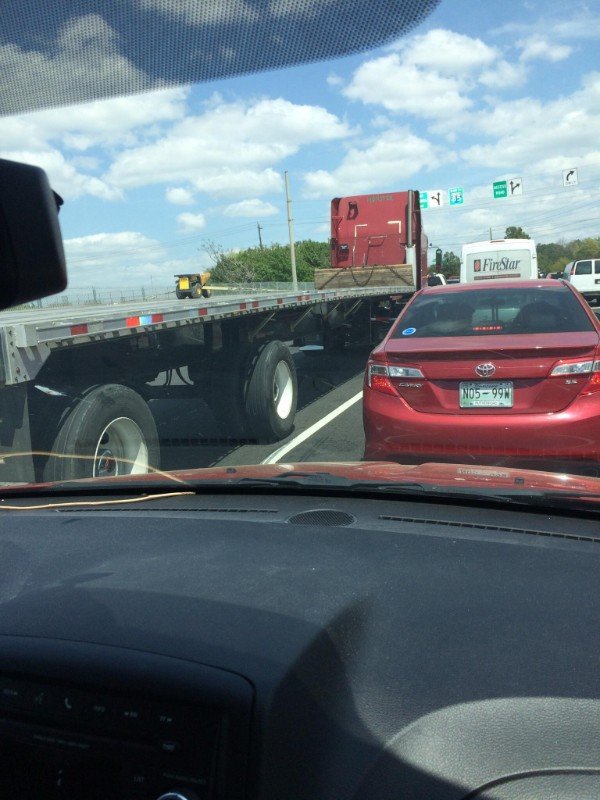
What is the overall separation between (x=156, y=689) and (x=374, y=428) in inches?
167

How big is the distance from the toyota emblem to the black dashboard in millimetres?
2895

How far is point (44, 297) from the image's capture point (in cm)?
175

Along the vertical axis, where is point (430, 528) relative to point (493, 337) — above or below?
below

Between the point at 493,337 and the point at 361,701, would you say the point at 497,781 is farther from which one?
the point at 493,337

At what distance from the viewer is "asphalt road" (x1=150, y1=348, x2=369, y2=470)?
308 inches

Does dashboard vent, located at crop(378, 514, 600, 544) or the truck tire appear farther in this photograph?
the truck tire

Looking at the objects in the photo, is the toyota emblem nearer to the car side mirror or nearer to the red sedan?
the red sedan

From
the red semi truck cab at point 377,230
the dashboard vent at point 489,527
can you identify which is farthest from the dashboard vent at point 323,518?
the red semi truck cab at point 377,230

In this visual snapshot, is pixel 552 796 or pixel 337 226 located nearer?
pixel 552 796

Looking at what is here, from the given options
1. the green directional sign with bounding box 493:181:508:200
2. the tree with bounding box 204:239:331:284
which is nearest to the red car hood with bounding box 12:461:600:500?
the green directional sign with bounding box 493:181:508:200

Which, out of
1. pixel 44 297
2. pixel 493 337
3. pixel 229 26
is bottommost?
pixel 493 337

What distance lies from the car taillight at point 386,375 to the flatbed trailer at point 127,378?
1893mm

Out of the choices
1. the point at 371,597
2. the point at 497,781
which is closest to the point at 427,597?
the point at 371,597

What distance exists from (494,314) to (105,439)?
128 inches
